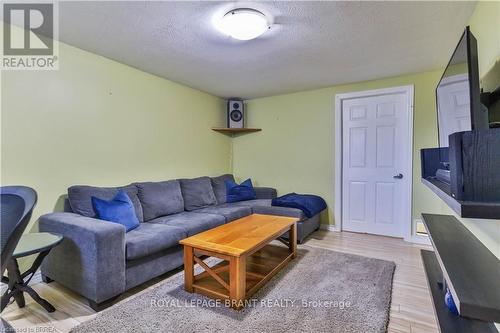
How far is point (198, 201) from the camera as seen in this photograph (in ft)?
11.8

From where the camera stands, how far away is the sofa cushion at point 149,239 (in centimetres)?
210

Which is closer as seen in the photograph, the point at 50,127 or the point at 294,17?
the point at 294,17

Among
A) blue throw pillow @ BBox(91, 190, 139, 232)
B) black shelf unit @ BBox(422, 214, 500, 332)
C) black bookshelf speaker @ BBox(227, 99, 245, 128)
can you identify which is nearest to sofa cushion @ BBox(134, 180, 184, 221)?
blue throw pillow @ BBox(91, 190, 139, 232)

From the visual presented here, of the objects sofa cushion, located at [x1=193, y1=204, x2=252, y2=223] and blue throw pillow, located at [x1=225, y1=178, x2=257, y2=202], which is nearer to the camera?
sofa cushion, located at [x1=193, y1=204, x2=252, y2=223]

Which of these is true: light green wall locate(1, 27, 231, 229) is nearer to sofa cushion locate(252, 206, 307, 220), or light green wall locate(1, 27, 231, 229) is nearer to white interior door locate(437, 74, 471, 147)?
sofa cushion locate(252, 206, 307, 220)

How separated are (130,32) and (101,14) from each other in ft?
0.98

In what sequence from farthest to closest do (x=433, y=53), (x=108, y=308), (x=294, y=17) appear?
(x=433, y=53)
(x=294, y=17)
(x=108, y=308)

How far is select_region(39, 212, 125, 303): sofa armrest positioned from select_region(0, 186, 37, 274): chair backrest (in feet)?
3.23

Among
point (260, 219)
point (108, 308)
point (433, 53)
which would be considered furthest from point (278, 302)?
point (433, 53)

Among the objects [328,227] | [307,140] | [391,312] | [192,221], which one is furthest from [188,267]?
[307,140]

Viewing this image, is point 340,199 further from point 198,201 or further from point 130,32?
point 130,32

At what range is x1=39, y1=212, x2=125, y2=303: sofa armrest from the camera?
1893 millimetres

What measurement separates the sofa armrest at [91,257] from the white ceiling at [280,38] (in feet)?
5.44

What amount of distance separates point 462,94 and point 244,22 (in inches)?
58.8
